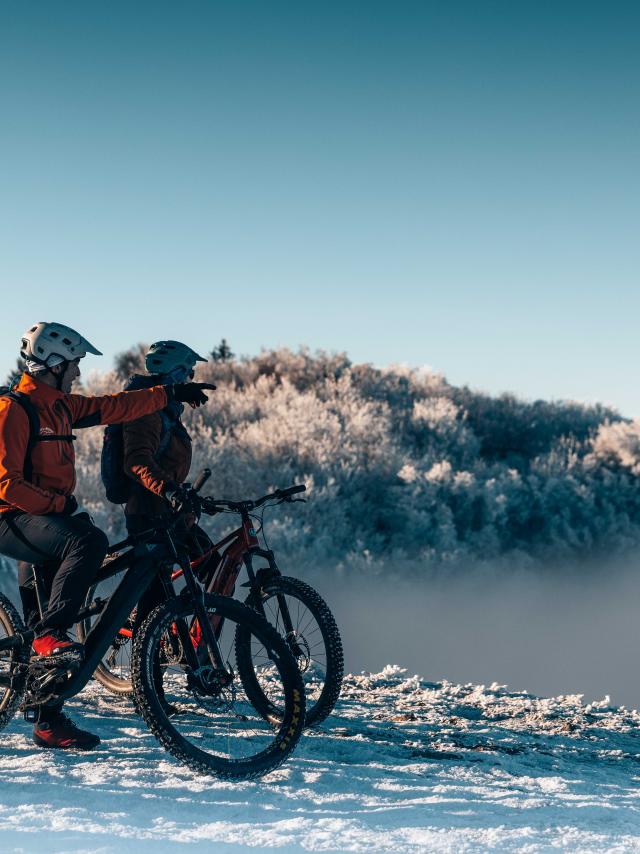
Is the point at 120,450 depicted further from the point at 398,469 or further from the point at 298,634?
the point at 398,469

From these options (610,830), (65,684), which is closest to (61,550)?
(65,684)

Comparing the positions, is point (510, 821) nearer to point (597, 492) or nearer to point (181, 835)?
point (181, 835)

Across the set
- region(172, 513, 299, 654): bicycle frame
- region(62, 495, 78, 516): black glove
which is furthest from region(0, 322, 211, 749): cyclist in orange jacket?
region(172, 513, 299, 654): bicycle frame

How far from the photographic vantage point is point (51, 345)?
15.0ft

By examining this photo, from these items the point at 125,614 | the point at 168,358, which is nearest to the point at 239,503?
the point at 125,614

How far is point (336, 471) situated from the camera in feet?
67.4

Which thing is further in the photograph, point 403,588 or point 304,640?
point 403,588

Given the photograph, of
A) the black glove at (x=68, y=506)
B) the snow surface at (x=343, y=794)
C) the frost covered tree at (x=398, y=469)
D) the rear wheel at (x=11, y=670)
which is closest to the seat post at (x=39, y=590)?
the rear wheel at (x=11, y=670)

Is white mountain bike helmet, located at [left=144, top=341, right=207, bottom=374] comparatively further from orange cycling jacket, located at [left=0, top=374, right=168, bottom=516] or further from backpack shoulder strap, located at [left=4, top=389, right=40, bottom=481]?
backpack shoulder strap, located at [left=4, top=389, right=40, bottom=481]

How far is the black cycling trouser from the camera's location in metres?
4.33

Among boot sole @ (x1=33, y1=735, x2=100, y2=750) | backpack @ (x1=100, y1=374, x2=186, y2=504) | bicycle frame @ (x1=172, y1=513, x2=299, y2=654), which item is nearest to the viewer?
boot sole @ (x1=33, y1=735, x2=100, y2=750)

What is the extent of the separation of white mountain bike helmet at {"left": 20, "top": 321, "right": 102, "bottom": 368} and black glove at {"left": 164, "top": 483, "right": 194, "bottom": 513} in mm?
860

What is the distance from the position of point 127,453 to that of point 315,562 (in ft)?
42.8

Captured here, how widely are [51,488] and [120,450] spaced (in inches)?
36.8
